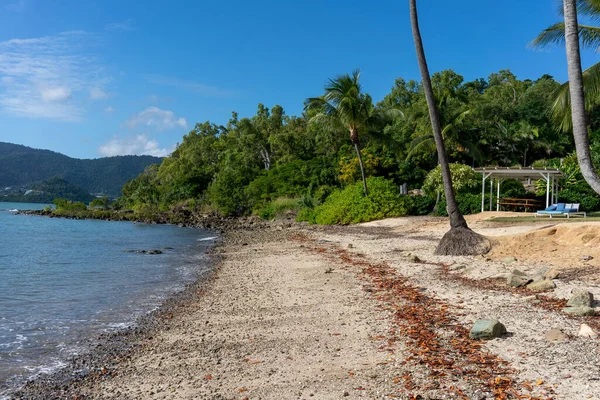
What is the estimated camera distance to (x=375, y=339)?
6.10 m

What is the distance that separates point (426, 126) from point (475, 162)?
6.57 m

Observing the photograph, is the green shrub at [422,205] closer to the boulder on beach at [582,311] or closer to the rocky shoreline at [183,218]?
the rocky shoreline at [183,218]

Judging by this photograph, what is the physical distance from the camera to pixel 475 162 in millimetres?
40406

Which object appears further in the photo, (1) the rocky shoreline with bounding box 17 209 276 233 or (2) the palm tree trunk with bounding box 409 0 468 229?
(1) the rocky shoreline with bounding box 17 209 276 233

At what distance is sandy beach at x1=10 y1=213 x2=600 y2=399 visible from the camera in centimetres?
462

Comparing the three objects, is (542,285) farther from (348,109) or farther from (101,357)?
(348,109)

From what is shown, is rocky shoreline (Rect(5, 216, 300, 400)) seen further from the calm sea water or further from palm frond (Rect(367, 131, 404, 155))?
palm frond (Rect(367, 131, 404, 155))

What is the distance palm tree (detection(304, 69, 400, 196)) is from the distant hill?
153037 millimetres

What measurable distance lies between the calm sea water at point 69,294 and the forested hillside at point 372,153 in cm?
1182

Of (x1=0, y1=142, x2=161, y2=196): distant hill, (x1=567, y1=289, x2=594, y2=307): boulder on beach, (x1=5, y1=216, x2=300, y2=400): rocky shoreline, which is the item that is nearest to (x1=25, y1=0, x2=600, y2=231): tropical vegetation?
(x1=567, y1=289, x2=594, y2=307): boulder on beach

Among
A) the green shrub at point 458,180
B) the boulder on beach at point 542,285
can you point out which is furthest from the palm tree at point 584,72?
the green shrub at point 458,180

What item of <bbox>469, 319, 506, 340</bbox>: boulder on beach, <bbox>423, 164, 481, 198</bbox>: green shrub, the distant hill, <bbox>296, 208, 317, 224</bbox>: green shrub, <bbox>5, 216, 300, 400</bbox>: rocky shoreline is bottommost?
<bbox>5, 216, 300, 400</bbox>: rocky shoreline

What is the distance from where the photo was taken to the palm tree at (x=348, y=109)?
30078 millimetres

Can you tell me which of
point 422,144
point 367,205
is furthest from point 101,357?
point 422,144
